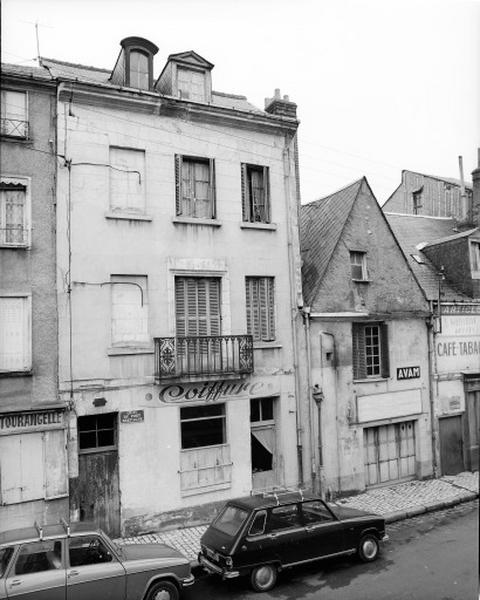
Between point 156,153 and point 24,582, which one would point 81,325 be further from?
point 24,582

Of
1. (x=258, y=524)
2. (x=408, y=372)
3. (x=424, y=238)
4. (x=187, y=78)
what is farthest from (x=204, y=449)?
(x=424, y=238)

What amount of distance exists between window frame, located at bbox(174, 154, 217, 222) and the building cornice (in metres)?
1.11

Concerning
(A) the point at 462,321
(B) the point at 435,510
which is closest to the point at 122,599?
(B) the point at 435,510

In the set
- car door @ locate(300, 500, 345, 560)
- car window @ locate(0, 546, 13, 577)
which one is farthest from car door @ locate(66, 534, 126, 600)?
car door @ locate(300, 500, 345, 560)

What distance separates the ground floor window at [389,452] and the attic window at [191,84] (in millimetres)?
11432

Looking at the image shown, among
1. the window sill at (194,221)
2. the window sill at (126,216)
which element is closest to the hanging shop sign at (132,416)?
the window sill at (126,216)

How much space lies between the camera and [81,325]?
43.1 feet

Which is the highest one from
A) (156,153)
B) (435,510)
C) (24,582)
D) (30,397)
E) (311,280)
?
(156,153)

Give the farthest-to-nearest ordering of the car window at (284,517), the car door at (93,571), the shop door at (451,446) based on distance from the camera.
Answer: the shop door at (451,446)
the car window at (284,517)
the car door at (93,571)

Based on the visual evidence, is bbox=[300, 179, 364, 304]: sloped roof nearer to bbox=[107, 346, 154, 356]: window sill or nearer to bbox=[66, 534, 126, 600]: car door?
bbox=[107, 346, 154, 356]: window sill

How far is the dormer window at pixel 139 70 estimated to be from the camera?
14.6 m

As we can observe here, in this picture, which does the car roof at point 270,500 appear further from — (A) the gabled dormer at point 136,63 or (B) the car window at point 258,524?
(A) the gabled dormer at point 136,63

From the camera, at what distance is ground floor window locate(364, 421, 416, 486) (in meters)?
16.8

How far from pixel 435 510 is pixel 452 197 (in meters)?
16.5
